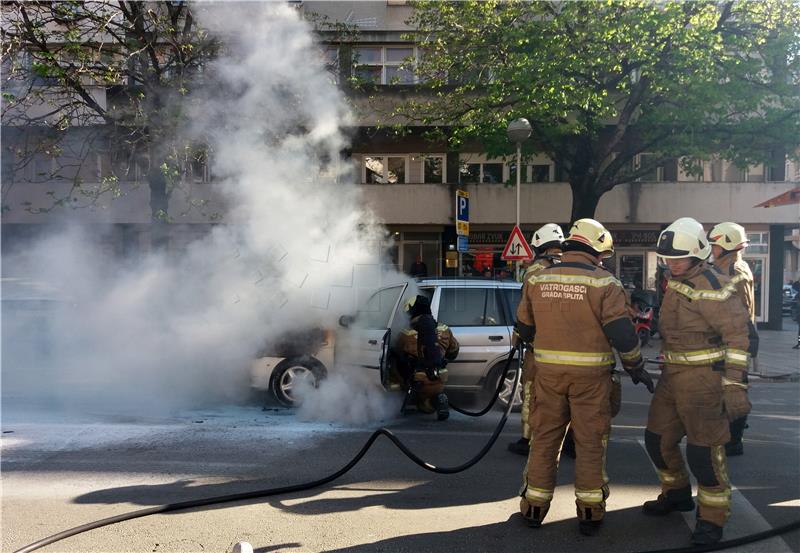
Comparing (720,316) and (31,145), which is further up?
(31,145)

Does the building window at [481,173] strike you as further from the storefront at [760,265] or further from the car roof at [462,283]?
the car roof at [462,283]

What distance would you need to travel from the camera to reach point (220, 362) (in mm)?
7414

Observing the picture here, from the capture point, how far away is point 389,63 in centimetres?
1762

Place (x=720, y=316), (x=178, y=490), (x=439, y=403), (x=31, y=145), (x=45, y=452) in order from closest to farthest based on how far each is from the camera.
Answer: (x=720, y=316)
(x=178, y=490)
(x=45, y=452)
(x=439, y=403)
(x=31, y=145)

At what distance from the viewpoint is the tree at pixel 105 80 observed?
10.4 m

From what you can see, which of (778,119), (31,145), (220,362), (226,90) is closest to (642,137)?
(778,119)

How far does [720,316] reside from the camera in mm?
3818

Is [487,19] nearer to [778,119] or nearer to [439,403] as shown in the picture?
[778,119]

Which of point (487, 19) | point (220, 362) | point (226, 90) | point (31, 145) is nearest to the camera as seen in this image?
point (220, 362)

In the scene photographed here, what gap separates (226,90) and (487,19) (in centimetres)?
720

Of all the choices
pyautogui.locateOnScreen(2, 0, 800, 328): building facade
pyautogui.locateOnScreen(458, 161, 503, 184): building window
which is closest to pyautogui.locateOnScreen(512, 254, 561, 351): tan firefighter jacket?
pyautogui.locateOnScreen(2, 0, 800, 328): building facade

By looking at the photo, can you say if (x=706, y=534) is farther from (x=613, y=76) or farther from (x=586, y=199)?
(x=613, y=76)

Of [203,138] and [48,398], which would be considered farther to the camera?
[203,138]

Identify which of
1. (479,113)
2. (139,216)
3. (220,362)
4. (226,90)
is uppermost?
(479,113)
